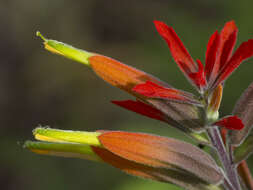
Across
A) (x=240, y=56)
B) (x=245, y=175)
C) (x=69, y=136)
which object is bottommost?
(x=245, y=175)

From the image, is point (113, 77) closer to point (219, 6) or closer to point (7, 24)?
point (219, 6)

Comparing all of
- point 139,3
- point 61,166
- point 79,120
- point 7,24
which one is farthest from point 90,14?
point 61,166

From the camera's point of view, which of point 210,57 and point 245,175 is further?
point 245,175

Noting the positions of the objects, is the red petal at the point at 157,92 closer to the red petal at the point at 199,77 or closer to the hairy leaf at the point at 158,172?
the red petal at the point at 199,77

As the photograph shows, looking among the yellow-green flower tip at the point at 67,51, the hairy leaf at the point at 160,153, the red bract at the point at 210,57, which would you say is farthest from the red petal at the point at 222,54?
the yellow-green flower tip at the point at 67,51

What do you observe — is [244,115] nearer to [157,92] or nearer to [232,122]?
[232,122]

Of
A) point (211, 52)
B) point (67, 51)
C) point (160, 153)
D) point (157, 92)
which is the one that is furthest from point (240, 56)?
point (67, 51)

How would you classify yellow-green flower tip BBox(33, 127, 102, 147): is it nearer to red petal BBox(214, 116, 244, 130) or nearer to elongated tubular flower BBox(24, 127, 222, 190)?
elongated tubular flower BBox(24, 127, 222, 190)
